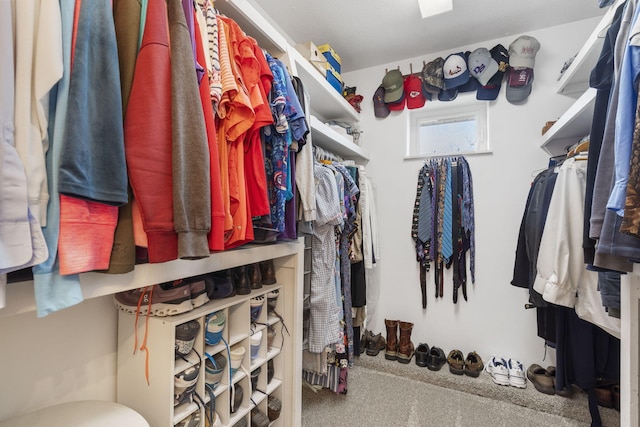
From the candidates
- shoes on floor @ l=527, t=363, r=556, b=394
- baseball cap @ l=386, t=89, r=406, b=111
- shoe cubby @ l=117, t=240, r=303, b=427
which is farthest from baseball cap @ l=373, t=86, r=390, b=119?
shoes on floor @ l=527, t=363, r=556, b=394

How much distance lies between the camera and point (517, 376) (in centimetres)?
188

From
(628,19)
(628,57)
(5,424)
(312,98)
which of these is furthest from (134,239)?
(312,98)

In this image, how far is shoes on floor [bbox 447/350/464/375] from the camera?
2.00 meters

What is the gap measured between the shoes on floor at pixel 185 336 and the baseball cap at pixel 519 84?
2.48 metres

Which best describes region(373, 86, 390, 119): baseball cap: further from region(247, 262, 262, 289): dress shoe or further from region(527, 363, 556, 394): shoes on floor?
region(527, 363, 556, 394): shoes on floor

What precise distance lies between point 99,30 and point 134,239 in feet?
1.44

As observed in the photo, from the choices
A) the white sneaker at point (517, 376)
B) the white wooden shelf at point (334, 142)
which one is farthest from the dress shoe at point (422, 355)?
the white wooden shelf at point (334, 142)

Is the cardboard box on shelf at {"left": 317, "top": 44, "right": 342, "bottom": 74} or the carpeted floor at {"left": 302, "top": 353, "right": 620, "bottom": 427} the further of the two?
the cardboard box on shelf at {"left": 317, "top": 44, "right": 342, "bottom": 74}

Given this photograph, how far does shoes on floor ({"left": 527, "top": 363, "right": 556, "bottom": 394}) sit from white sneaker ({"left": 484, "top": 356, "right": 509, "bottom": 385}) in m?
0.15

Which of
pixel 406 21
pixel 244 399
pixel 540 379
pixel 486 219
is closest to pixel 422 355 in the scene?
pixel 540 379

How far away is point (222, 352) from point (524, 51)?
2.60 metres

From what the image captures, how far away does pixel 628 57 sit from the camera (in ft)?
2.27

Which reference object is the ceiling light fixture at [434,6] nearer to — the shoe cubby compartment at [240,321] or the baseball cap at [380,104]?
the baseball cap at [380,104]

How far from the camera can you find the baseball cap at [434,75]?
222 centimetres
